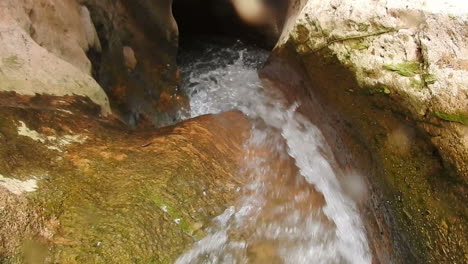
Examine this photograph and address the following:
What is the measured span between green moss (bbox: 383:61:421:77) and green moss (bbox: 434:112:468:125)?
0.34 meters

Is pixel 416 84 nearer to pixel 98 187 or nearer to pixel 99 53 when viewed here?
pixel 98 187

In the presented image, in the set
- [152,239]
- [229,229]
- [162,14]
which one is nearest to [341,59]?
[229,229]

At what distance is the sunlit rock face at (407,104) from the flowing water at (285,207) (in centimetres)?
36

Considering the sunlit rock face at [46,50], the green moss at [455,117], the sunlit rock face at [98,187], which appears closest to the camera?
the sunlit rock face at [98,187]

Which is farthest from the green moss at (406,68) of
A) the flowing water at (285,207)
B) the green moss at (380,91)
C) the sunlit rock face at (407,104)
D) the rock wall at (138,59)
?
the rock wall at (138,59)

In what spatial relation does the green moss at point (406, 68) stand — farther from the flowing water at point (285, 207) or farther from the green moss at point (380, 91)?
the flowing water at point (285, 207)

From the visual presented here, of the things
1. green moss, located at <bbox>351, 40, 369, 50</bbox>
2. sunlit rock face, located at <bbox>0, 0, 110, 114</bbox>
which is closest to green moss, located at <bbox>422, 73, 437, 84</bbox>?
green moss, located at <bbox>351, 40, 369, 50</bbox>

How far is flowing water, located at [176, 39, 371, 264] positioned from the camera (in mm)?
2664

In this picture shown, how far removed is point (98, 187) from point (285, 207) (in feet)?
4.65

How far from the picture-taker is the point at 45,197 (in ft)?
7.04

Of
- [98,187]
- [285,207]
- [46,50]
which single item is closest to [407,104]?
[285,207]

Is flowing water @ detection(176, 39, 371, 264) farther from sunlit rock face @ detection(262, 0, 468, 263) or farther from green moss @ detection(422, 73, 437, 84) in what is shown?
green moss @ detection(422, 73, 437, 84)

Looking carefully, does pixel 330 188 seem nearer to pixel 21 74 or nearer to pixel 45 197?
pixel 45 197

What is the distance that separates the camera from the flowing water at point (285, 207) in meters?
2.66
